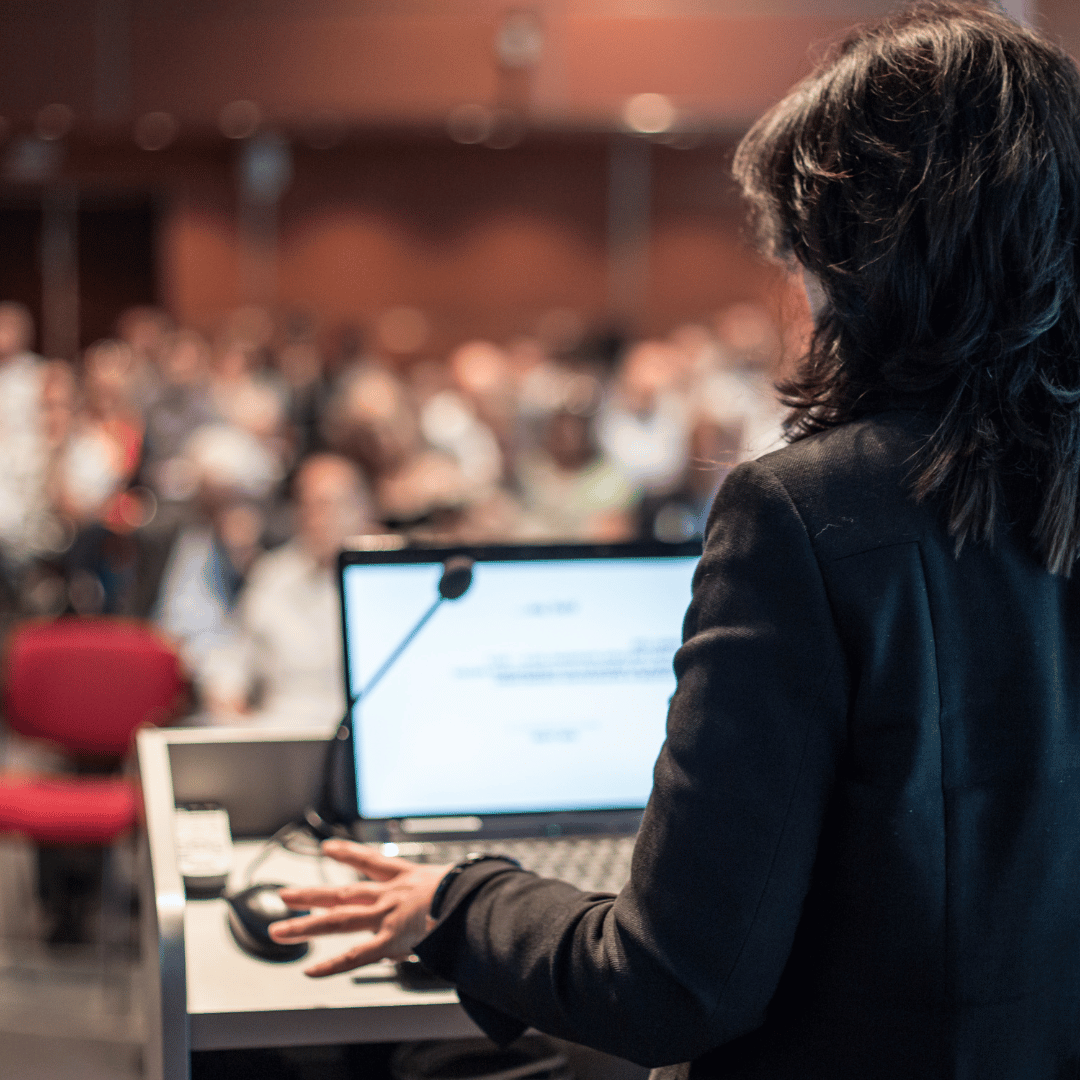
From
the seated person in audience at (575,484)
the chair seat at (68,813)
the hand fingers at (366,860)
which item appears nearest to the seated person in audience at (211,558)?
the chair seat at (68,813)

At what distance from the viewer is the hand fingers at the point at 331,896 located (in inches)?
40.8

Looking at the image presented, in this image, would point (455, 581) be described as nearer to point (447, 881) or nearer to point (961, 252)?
point (447, 881)

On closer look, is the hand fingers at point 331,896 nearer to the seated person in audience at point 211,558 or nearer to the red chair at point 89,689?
the red chair at point 89,689

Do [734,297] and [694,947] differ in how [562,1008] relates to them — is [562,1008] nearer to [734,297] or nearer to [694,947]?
[694,947]

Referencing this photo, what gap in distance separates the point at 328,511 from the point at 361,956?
2456mm

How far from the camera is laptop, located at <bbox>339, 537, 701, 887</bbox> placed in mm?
1393

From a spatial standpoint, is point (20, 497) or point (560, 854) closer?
point (560, 854)

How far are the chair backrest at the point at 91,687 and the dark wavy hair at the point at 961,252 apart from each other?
8.72 ft

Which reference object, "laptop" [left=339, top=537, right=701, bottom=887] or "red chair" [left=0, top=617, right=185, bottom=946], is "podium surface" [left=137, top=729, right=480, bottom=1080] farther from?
"red chair" [left=0, top=617, right=185, bottom=946]

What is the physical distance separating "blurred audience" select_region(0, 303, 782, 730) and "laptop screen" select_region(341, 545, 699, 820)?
0.23m

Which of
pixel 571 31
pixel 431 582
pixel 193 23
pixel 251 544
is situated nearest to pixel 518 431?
pixel 251 544

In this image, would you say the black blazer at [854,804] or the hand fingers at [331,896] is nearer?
the black blazer at [854,804]

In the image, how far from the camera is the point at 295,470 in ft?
18.3

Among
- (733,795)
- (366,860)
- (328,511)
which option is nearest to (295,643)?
(328,511)
